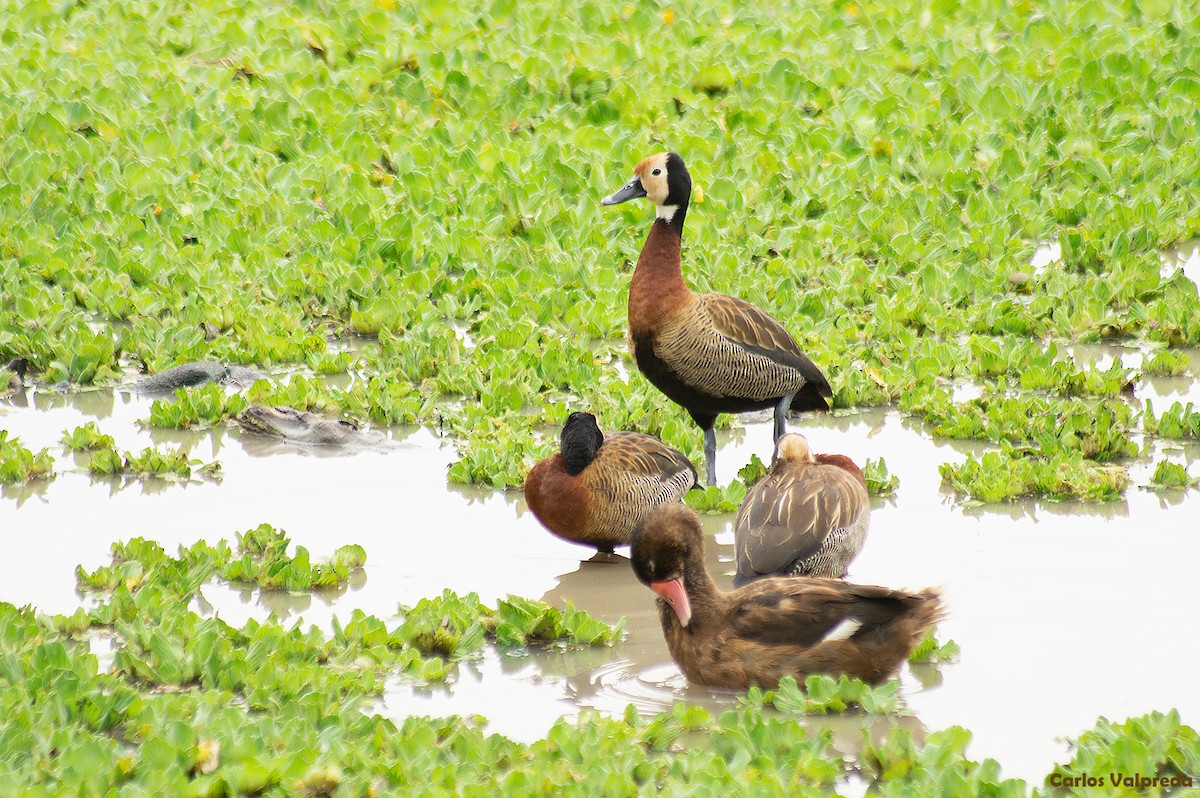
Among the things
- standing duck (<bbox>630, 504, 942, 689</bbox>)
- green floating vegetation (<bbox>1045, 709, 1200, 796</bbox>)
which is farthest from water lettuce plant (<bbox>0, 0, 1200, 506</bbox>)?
green floating vegetation (<bbox>1045, 709, 1200, 796</bbox>)

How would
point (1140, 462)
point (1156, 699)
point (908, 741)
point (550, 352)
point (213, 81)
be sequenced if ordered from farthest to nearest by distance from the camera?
1. point (213, 81)
2. point (550, 352)
3. point (1140, 462)
4. point (1156, 699)
5. point (908, 741)

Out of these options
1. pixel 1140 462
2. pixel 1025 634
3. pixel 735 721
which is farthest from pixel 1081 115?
pixel 735 721

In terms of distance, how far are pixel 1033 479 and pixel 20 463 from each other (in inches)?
200

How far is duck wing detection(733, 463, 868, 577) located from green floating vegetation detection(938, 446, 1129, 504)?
3.81 ft

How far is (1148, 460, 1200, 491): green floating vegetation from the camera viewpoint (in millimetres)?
8219

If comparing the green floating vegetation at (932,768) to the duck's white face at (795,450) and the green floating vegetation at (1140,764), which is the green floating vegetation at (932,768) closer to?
the green floating vegetation at (1140,764)

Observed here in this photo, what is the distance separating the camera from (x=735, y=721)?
573 centimetres

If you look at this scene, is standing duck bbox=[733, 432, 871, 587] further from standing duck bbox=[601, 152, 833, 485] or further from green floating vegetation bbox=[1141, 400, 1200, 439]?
green floating vegetation bbox=[1141, 400, 1200, 439]

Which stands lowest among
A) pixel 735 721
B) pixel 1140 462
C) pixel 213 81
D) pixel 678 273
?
pixel 735 721

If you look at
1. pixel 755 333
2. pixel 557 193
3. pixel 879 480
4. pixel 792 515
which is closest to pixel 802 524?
pixel 792 515

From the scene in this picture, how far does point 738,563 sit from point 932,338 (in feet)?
13.4

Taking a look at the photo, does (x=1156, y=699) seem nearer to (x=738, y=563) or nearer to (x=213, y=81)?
(x=738, y=563)

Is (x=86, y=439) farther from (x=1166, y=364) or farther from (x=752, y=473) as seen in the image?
(x=1166, y=364)

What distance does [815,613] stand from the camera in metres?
6.21
